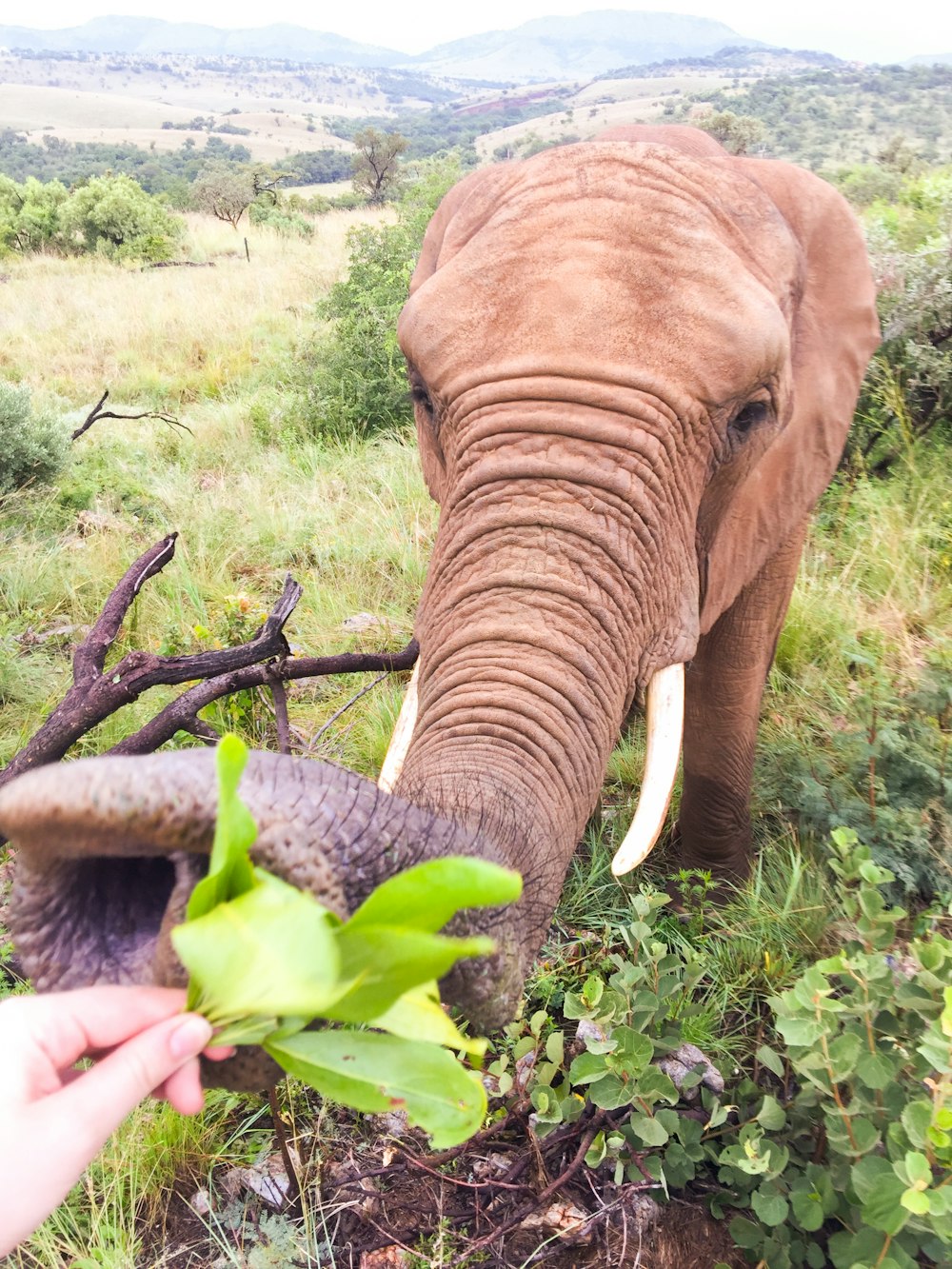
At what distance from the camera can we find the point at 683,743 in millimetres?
3668

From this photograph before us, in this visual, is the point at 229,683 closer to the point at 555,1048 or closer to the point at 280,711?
the point at 280,711

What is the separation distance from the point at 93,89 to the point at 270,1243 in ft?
757

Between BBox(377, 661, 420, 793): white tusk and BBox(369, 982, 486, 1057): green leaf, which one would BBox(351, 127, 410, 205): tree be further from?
BBox(369, 982, 486, 1057): green leaf

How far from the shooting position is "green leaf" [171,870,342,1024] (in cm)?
80

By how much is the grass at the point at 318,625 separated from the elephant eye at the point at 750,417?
4.59 ft

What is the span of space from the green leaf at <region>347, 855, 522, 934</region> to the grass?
5.43ft

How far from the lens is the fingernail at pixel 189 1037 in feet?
3.01

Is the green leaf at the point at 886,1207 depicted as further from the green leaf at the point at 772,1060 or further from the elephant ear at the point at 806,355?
the elephant ear at the point at 806,355

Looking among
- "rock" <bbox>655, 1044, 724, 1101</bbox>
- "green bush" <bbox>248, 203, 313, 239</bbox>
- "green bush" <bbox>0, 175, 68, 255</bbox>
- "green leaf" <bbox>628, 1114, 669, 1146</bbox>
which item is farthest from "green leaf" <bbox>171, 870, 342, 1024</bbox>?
"green bush" <bbox>0, 175, 68, 255</bbox>

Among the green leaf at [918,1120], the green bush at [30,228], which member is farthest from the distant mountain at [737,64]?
the green leaf at [918,1120]

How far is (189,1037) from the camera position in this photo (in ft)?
3.04

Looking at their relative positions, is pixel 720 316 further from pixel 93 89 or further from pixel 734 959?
pixel 93 89

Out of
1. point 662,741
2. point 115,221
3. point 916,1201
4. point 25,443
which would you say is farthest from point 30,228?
point 916,1201

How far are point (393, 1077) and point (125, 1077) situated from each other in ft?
0.90
